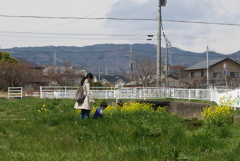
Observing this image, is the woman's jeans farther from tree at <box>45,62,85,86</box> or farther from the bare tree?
tree at <box>45,62,85,86</box>

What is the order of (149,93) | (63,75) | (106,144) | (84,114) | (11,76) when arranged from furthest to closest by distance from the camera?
(63,75) → (11,76) → (149,93) → (84,114) → (106,144)

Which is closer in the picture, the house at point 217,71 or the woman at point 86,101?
the woman at point 86,101

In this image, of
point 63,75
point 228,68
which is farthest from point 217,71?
point 63,75

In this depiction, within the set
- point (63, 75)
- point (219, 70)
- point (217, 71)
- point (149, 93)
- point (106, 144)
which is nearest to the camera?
point (106, 144)

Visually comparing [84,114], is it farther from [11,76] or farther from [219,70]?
[219,70]

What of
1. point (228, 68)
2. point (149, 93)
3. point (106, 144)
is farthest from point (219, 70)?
point (106, 144)

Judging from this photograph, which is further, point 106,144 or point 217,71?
point 217,71

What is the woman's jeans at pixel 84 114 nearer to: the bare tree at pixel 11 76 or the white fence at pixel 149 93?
the white fence at pixel 149 93

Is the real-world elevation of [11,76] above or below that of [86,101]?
above

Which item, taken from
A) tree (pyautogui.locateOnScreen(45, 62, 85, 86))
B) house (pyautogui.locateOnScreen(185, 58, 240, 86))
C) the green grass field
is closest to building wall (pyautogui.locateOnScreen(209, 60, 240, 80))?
house (pyautogui.locateOnScreen(185, 58, 240, 86))

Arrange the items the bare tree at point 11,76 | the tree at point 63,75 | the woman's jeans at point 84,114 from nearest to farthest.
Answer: the woman's jeans at point 84,114, the bare tree at point 11,76, the tree at point 63,75

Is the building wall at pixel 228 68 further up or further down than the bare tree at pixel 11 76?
further up

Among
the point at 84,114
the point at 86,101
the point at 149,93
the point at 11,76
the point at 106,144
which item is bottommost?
the point at 106,144

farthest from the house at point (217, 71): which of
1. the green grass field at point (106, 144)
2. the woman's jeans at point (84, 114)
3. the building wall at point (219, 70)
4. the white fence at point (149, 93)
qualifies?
the green grass field at point (106, 144)
